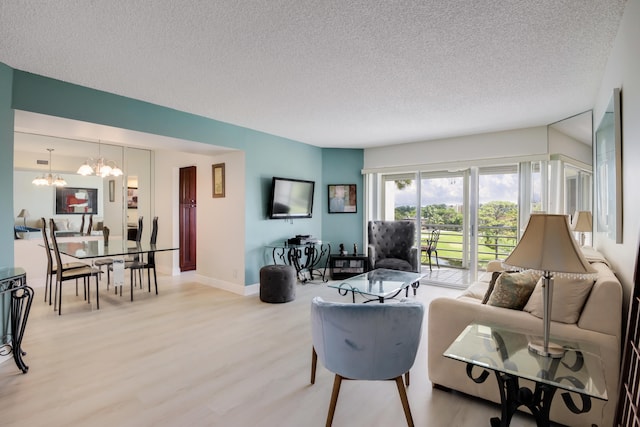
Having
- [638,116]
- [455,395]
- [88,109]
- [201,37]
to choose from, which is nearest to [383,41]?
[201,37]

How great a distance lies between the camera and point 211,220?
17.5ft

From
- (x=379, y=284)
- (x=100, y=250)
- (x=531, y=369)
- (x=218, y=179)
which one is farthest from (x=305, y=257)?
(x=531, y=369)

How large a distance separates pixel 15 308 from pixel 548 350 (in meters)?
3.74

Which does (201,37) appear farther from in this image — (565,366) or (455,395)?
(455,395)

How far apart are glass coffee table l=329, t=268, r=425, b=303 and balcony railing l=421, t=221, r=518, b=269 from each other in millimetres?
2118

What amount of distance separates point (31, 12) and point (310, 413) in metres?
3.02

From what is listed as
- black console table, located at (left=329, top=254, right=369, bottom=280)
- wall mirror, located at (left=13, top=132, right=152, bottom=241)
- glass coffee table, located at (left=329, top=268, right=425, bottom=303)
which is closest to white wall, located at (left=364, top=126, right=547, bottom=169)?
black console table, located at (left=329, top=254, right=369, bottom=280)

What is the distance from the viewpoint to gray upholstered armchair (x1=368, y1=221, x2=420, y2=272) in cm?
517

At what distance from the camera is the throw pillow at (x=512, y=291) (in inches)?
84.9

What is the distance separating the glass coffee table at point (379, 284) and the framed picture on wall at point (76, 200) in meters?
5.22

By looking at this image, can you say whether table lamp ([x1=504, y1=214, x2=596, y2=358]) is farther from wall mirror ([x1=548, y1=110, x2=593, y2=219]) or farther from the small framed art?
the small framed art

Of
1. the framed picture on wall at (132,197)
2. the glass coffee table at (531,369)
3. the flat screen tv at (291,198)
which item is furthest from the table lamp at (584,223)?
the framed picture on wall at (132,197)

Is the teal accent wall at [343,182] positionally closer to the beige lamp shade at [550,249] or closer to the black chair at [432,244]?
the black chair at [432,244]

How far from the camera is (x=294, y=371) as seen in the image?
8.37 ft
